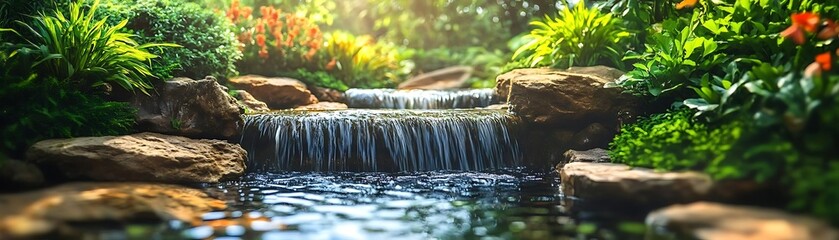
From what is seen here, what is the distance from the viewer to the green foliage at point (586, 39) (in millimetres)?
8781

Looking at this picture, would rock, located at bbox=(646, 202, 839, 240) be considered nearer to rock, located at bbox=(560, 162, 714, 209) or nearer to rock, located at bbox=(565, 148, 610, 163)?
rock, located at bbox=(560, 162, 714, 209)

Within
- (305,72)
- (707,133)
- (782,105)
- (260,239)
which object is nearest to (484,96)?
(305,72)

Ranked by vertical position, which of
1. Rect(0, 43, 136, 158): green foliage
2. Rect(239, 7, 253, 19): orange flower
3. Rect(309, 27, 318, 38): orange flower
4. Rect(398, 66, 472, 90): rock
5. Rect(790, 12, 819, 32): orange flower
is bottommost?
Rect(0, 43, 136, 158): green foliage

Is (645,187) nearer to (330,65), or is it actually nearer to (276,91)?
(276,91)

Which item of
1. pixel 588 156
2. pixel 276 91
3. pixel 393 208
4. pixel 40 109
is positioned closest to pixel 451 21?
pixel 276 91

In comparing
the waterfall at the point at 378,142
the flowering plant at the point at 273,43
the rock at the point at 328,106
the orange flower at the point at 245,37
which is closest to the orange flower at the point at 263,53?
the flowering plant at the point at 273,43

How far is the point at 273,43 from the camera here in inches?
455

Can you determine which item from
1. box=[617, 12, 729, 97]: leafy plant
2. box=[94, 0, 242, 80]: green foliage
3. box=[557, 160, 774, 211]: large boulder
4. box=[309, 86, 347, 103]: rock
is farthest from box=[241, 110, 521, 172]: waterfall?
box=[309, 86, 347, 103]: rock

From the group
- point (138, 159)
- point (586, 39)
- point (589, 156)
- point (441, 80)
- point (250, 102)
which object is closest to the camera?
point (138, 159)

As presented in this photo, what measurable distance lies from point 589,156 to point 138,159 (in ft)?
16.1

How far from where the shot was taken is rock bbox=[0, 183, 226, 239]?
382 cm

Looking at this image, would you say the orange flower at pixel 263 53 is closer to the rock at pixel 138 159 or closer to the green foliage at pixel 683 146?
the rock at pixel 138 159

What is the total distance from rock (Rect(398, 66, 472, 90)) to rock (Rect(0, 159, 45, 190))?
9.17 m

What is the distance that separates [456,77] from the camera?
14.5 metres
